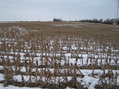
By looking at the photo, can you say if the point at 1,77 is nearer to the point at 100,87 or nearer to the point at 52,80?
the point at 52,80

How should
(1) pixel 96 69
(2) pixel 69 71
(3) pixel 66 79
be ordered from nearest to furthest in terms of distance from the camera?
(3) pixel 66 79 → (2) pixel 69 71 → (1) pixel 96 69

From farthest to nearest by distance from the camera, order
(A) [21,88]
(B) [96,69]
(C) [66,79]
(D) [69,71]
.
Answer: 1. (B) [96,69]
2. (D) [69,71]
3. (C) [66,79]
4. (A) [21,88]

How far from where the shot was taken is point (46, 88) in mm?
3457

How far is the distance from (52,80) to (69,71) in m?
0.81

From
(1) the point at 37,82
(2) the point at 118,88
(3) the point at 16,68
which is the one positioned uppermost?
(3) the point at 16,68

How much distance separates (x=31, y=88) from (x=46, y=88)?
19.2 inches

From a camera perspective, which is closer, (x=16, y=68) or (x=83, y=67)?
(x=16, y=68)

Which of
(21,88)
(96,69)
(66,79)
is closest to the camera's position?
(21,88)

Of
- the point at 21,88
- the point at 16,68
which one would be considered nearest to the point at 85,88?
the point at 21,88

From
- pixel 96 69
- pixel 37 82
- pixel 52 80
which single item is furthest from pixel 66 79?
pixel 96 69

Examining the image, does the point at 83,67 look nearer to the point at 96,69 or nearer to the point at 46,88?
the point at 96,69

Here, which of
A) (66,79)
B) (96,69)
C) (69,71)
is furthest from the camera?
(96,69)

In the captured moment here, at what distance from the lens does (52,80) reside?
Answer: 371 centimetres

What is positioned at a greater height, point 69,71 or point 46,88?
point 69,71
